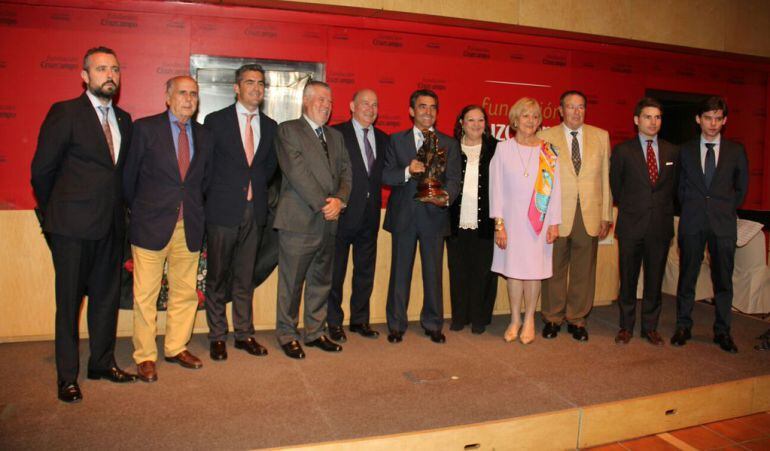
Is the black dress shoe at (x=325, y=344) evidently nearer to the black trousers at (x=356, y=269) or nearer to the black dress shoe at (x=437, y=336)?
the black trousers at (x=356, y=269)

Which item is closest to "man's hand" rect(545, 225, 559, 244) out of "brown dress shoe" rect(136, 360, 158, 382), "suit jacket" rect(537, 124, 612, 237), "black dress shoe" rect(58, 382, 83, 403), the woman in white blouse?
"suit jacket" rect(537, 124, 612, 237)

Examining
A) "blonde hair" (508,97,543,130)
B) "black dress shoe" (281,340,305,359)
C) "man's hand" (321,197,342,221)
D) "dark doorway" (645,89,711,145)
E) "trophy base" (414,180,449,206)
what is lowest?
"black dress shoe" (281,340,305,359)

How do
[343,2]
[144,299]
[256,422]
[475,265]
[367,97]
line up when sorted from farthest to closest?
[343,2]
[475,265]
[367,97]
[144,299]
[256,422]

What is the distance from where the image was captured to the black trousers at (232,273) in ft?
12.6

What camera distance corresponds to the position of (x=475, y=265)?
460 cm

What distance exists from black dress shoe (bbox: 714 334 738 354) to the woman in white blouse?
5.57 ft

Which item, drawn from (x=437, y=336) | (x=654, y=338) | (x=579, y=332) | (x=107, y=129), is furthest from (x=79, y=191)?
(x=654, y=338)

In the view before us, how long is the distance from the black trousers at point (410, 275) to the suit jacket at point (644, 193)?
1.44 meters

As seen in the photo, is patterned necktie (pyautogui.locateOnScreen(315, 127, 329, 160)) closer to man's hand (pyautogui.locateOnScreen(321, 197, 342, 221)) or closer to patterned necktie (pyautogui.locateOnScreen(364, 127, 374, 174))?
man's hand (pyautogui.locateOnScreen(321, 197, 342, 221))

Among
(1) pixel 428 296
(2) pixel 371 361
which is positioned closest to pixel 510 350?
(1) pixel 428 296

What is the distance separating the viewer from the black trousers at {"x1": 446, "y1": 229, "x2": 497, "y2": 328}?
455cm

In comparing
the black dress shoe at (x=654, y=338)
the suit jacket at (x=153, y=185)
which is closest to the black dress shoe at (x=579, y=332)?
the black dress shoe at (x=654, y=338)

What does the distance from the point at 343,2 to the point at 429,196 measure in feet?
6.69

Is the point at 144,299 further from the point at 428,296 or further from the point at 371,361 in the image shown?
the point at 428,296
